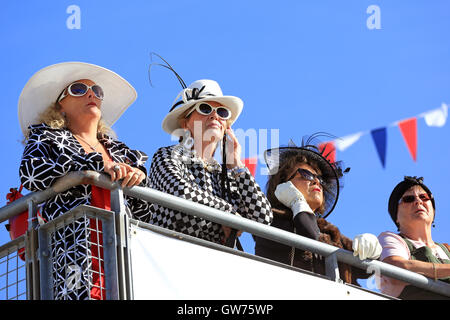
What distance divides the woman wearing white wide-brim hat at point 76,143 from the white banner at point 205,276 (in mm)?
249

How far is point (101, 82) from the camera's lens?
6410 mm

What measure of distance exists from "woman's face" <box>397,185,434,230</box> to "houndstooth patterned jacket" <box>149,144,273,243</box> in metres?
1.38

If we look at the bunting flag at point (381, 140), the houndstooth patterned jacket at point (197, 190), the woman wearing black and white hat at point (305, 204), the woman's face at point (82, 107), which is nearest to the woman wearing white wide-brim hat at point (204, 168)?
the houndstooth patterned jacket at point (197, 190)

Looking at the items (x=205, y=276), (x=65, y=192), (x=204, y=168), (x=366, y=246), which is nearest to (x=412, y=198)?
(x=366, y=246)

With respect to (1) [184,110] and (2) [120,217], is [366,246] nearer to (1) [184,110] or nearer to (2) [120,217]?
(1) [184,110]

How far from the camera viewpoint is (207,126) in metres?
6.59

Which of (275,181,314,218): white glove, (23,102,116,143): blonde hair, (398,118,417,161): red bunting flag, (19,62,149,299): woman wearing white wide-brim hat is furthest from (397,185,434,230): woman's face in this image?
(23,102,116,143): blonde hair

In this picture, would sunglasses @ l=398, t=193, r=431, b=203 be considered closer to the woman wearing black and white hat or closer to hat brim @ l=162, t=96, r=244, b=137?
the woman wearing black and white hat

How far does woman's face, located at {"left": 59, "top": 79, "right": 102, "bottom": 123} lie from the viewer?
5836 mm

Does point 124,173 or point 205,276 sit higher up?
point 124,173

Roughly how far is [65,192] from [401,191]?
3050 mm

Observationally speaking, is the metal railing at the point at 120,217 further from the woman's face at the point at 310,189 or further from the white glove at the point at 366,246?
the woman's face at the point at 310,189

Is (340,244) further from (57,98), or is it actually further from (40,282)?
(40,282)

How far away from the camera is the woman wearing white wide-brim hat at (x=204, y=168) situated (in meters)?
5.90
